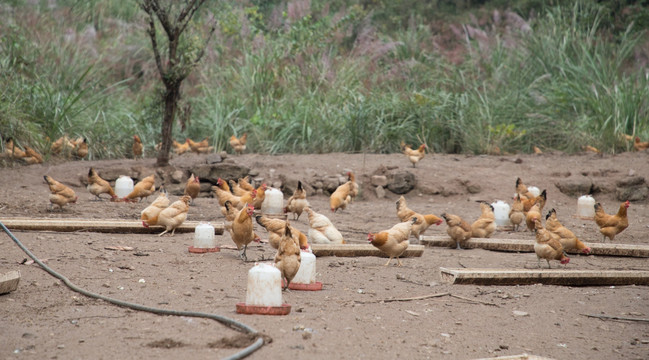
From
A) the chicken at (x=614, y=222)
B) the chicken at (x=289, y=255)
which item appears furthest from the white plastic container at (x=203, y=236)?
the chicken at (x=614, y=222)

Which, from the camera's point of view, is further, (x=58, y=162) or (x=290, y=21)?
(x=290, y=21)

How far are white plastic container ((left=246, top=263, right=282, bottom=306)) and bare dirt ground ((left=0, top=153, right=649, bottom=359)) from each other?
144 mm

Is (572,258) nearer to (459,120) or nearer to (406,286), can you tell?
(406,286)

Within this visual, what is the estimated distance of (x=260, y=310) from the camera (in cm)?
438

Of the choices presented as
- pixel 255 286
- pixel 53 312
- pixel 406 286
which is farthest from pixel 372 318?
pixel 53 312

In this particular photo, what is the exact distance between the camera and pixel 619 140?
1316cm

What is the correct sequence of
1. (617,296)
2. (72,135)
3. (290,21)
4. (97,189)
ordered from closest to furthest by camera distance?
(617,296)
(97,189)
(72,135)
(290,21)

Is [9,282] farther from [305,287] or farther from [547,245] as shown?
[547,245]

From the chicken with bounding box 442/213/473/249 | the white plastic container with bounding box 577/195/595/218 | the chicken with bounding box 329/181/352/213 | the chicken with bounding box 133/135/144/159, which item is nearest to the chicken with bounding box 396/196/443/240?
the chicken with bounding box 442/213/473/249

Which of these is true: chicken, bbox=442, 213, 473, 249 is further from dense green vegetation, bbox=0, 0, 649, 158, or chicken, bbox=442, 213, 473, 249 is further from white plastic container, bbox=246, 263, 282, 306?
dense green vegetation, bbox=0, 0, 649, 158

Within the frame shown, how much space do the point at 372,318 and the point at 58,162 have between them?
29.6 feet

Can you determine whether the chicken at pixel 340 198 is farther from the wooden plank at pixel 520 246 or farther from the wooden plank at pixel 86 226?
the wooden plank at pixel 86 226

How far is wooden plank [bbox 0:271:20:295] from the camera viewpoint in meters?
4.55

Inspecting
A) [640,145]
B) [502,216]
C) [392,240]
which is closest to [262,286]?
[392,240]
